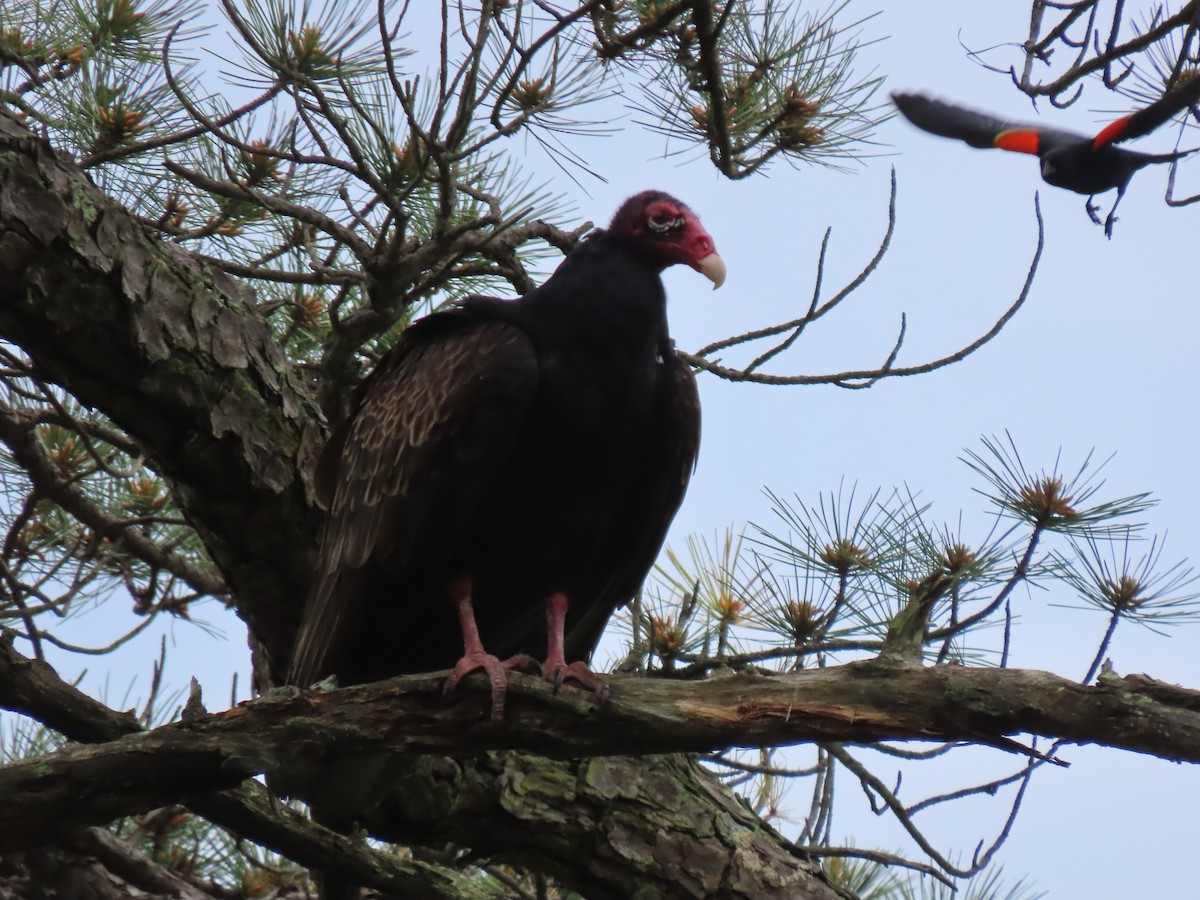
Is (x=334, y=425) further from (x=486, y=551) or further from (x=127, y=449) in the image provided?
(x=486, y=551)

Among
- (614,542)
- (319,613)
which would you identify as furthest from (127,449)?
(614,542)

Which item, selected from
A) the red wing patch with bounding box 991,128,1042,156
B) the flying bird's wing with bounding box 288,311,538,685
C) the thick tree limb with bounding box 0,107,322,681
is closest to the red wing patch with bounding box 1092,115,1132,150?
the red wing patch with bounding box 991,128,1042,156

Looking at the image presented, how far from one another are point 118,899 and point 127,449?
113 cm

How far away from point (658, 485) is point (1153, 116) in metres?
1.37

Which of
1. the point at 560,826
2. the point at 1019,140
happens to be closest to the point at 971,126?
the point at 1019,140

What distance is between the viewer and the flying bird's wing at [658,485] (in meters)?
3.29

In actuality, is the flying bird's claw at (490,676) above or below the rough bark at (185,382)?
below

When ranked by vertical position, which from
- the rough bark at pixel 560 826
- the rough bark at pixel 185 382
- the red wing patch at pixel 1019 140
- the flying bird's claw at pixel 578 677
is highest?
the red wing patch at pixel 1019 140

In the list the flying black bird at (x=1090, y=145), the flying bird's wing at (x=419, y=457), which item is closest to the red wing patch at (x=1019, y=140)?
the flying black bird at (x=1090, y=145)

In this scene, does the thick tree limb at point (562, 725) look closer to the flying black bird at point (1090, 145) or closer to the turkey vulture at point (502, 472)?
the turkey vulture at point (502, 472)

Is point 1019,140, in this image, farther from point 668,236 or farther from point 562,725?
point 562,725

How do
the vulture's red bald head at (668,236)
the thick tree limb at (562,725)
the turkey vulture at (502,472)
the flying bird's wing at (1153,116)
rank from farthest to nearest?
the vulture's red bald head at (668,236) < the turkey vulture at (502,472) < the flying bird's wing at (1153,116) < the thick tree limb at (562,725)

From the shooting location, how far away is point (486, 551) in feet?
10.7

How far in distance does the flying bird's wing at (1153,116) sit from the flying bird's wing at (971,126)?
1.03ft
